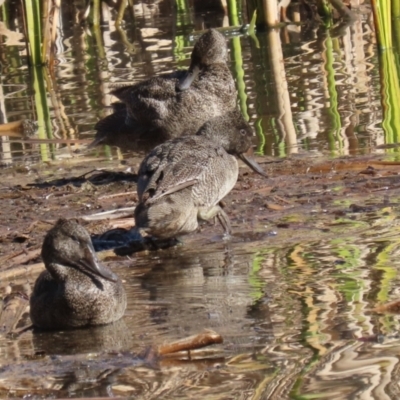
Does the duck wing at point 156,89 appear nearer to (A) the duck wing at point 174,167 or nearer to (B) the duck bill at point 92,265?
(A) the duck wing at point 174,167

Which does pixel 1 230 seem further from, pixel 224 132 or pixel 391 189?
pixel 391 189

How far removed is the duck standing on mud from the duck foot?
191 cm

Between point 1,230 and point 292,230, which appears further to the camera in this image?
point 1,230

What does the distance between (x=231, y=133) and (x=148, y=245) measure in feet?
4.78

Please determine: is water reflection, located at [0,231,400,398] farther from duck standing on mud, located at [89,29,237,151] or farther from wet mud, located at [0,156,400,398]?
duck standing on mud, located at [89,29,237,151]

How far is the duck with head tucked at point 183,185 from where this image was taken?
20.6ft

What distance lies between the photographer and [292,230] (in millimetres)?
6652

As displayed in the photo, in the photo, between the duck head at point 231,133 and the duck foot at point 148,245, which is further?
the duck head at point 231,133

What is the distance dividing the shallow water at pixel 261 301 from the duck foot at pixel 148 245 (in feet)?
Answer: 0.25

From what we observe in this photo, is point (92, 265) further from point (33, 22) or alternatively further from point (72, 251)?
point (33, 22)

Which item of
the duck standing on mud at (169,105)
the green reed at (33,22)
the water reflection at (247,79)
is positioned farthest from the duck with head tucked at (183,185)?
the green reed at (33,22)

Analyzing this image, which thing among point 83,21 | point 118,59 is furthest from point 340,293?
point 83,21

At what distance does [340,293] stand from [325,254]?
2.57ft

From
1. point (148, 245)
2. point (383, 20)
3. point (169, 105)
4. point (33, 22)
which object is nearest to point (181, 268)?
point (148, 245)
